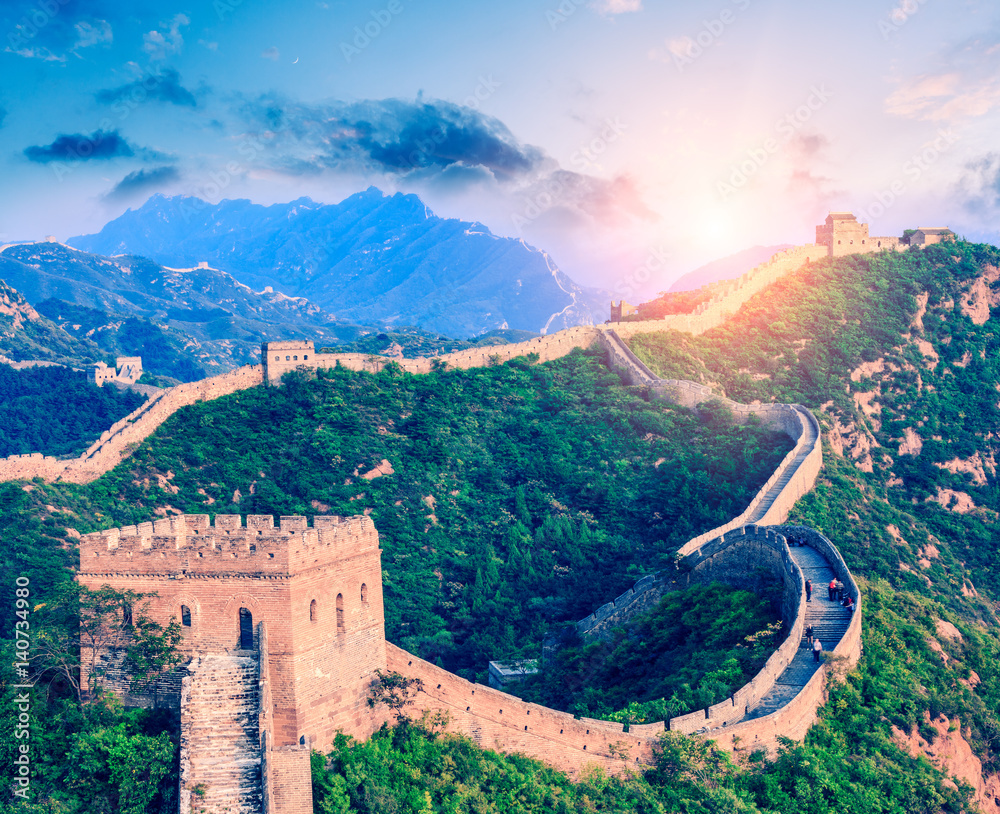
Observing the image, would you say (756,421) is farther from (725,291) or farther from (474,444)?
(725,291)

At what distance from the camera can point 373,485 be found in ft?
163

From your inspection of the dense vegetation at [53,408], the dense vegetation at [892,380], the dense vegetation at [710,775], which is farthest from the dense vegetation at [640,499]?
the dense vegetation at [53,408]

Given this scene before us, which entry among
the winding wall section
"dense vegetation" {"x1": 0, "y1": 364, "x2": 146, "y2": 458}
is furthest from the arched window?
"dense vegetation" {"x1": 0, "y1": 364, "x2": 146, "y2": 458}

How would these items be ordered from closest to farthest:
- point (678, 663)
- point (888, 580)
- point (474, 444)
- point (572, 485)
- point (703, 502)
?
1. point (678, 663)
2. point (888, 580)
3. point (703, 502)
4. point (572, 485)
5. point (474, 444)

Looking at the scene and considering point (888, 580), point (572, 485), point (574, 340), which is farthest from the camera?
point (574, 340)

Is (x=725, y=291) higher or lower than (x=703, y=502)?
higher

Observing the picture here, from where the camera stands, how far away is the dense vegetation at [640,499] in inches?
Result: 858

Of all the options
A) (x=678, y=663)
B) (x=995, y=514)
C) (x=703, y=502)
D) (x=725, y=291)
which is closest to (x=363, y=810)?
(x=678, y=663)

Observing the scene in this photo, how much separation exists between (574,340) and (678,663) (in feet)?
120

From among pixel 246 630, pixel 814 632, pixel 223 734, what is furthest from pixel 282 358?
pixel 223 734

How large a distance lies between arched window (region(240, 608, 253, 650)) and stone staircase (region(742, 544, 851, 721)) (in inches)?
460

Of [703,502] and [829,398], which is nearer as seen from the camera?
[703,502]

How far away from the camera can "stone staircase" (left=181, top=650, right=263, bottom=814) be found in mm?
17547

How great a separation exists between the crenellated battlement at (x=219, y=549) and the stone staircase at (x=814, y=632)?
10.9m
